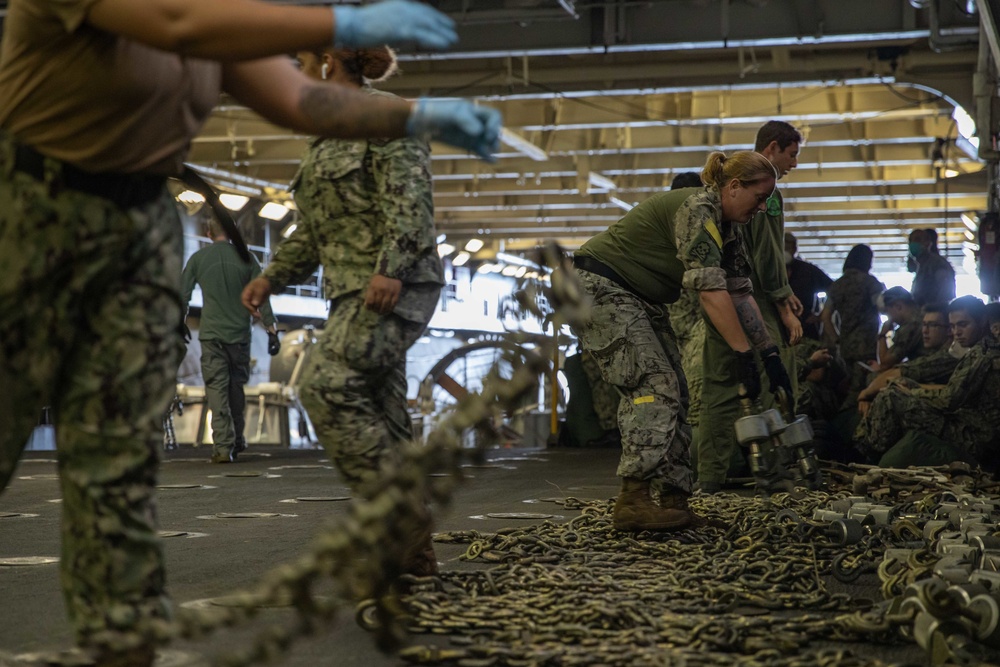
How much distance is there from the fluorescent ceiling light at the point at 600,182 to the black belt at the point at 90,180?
786 inches

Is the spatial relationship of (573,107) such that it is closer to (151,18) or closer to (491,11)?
(491,11)

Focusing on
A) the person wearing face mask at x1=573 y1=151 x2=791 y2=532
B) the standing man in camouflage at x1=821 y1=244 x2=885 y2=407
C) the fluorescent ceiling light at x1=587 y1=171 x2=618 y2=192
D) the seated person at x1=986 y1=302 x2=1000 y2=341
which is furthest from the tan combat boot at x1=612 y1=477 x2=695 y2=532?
the fluorescent ceiling light at x1=587 y1=171 x2=618 y2=192

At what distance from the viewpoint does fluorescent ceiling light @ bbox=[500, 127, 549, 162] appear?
17984mm

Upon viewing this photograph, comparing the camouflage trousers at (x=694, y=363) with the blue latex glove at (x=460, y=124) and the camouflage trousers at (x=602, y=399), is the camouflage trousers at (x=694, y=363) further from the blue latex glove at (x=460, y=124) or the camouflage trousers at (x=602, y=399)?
the blue latex glove at (x=460, y=124)

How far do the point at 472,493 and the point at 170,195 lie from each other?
5.60m

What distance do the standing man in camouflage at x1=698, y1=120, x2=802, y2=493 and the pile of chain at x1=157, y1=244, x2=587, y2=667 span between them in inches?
177

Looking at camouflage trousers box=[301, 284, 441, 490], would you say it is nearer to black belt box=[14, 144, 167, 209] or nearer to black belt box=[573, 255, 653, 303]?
black belt box=[14, 144, 167, 209]

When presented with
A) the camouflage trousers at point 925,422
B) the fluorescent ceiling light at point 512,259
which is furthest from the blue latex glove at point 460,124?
the fluorescent ceiling light at point 512,259

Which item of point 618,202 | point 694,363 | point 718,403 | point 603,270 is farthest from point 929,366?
point 618,202

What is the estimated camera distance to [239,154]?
21.6m

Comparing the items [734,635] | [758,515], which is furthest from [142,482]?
[758,515]

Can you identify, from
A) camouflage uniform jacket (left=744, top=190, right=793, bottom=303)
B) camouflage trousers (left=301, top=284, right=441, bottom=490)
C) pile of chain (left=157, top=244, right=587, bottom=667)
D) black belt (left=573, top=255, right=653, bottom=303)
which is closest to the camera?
pile of chain (left=157, top=244, right=587, bottom=667)

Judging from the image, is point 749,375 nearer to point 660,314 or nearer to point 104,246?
point 660,314

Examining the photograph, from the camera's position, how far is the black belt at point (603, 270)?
18.2 ft
